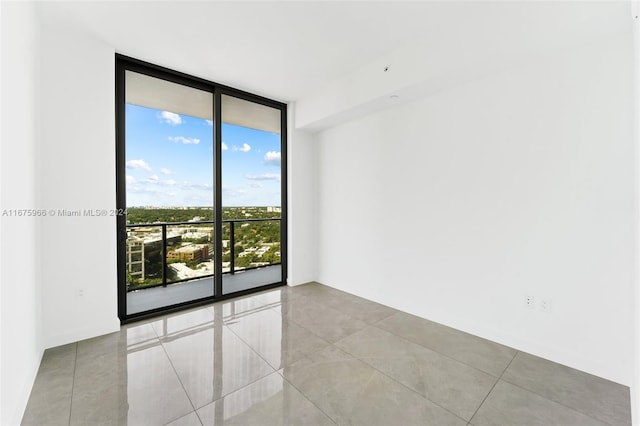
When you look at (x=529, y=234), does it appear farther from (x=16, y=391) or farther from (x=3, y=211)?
(x=16, y=391)

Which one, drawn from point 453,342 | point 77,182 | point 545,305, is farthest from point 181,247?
point 545,305

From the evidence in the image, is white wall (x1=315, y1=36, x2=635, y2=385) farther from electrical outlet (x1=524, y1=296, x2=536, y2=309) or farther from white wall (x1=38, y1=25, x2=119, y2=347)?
white wall (x1=38, y1=25, x2=119, y2=347)

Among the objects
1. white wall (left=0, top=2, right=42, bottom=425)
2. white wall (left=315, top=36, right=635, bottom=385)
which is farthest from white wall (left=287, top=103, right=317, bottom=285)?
white wall (left=0, top=2, right=42, bottom=425)

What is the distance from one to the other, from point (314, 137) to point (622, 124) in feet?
Answer: 10.8

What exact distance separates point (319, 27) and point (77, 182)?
2.56 metres

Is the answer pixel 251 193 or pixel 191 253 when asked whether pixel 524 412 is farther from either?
pixel 191 253

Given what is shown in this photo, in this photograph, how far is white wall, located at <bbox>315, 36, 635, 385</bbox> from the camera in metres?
1.88

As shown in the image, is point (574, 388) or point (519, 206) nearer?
point (574, 388)

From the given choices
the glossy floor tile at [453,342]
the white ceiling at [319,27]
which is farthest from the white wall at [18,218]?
the glossy floor tile at [453,342]

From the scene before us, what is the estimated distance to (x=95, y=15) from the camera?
2174 mm

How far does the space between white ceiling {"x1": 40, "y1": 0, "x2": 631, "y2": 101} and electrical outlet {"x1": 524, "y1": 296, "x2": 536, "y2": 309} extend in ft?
6.45

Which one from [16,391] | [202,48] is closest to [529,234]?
[202,48]

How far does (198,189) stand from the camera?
166 inches

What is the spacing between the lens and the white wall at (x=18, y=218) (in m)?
1.41
